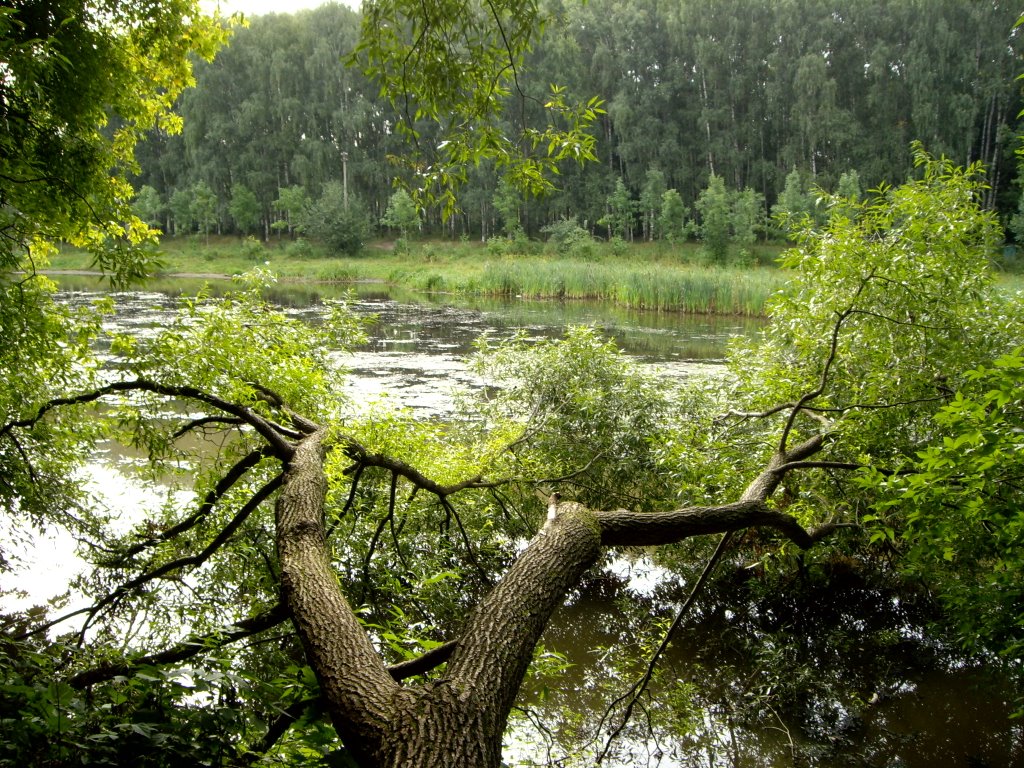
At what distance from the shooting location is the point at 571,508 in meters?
3.25

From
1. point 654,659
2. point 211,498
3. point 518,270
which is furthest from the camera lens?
point 518,270

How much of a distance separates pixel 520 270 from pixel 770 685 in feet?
77.7

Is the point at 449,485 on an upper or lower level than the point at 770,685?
upper

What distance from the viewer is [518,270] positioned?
91.0 feet

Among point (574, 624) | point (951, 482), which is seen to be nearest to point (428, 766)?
point (951, 482)

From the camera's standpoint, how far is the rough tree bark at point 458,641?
185cm

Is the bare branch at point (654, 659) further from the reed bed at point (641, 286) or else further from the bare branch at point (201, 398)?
the reed bed at point (641, 286)

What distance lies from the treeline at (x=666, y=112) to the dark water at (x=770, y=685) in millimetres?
33064

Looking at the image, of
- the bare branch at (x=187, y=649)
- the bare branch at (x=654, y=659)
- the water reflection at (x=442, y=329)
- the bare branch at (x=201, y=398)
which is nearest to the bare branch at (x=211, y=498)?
the bare branch at (x=201, y=398)

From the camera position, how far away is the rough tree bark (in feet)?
6.06

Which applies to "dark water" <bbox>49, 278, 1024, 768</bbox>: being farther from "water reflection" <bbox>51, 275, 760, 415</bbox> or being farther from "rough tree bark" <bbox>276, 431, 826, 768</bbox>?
"water reflection" <bbox>51, 275, 760, 415</bbox>

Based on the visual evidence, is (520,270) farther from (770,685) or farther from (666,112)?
(770,685)

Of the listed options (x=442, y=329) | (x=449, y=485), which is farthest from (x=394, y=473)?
(x=442, y=329)

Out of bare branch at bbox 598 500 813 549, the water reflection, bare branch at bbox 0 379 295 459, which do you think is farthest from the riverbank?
bare branch at bbox 0 379 295 459
